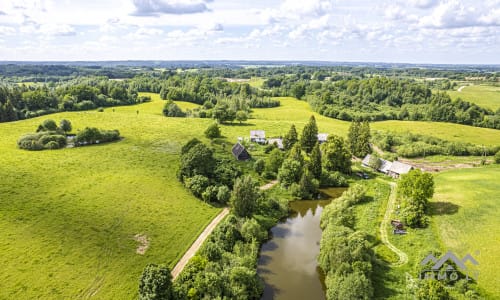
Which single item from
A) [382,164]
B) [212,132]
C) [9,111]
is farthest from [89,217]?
[9,111]

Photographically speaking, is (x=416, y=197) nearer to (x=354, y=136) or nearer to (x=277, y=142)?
(x=354, y=136)

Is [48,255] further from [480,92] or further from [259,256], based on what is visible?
[480,92]

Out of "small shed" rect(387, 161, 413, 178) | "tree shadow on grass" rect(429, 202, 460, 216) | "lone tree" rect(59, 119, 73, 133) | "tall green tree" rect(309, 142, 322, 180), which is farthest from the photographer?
"lone tree" rect(59, 119, 73, 133)

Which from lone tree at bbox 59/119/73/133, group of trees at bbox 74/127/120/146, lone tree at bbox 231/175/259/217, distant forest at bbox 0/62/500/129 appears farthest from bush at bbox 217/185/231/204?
distant forest at bbox 0/62/500/129

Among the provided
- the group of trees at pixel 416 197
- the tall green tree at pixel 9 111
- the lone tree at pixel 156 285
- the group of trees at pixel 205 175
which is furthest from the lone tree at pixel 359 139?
the tall green tree at pixel 9 111

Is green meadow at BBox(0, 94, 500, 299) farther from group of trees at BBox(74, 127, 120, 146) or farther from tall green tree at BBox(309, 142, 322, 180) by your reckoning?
tall green tree at BBox(309, 142, 322, 180)

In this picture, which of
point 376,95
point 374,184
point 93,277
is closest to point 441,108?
point 376,95

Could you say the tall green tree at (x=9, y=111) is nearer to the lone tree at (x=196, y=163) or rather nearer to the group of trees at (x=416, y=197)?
the lone tree at (x=196, y=163)
